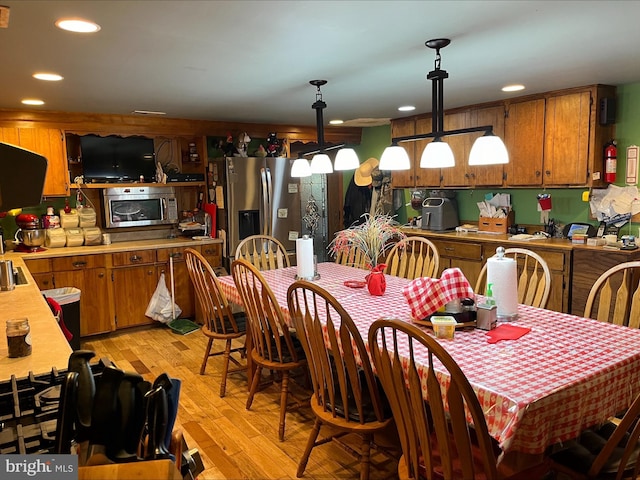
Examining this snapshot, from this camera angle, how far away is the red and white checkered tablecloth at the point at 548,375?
148 centimetres

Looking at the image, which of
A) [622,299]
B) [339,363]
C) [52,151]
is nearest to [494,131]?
[622,299]

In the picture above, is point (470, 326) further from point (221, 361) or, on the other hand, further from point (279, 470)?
point (221, 361)

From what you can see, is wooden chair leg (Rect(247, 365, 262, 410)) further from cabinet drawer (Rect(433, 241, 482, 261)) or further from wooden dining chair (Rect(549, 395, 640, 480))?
cabinet drawer (Rect(433, 241, 482, 261))

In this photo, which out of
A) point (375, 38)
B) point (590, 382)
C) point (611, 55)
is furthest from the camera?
point (611, 55)

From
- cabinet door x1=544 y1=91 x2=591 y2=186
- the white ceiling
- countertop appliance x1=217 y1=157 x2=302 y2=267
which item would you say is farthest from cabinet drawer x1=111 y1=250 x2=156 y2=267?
cabinet door x1=544 y1=91 x2=591 y2=186

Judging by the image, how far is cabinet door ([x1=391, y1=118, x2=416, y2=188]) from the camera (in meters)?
5.43

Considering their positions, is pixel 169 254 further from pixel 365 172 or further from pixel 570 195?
pixel 570 195

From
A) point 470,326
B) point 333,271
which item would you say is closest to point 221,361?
point 333,271

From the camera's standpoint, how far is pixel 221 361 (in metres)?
3.93

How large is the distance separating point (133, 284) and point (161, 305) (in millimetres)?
344

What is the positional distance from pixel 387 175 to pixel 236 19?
13.6 ft

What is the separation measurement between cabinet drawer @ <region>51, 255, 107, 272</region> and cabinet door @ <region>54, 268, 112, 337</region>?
0.04 metres

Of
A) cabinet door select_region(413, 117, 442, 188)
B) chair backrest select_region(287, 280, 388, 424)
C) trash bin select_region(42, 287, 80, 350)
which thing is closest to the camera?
chair backrest select_region(287, 280, 388, 424)

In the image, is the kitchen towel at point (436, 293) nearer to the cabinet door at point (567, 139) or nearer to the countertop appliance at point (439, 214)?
the cabinet door at point (567, 139)
